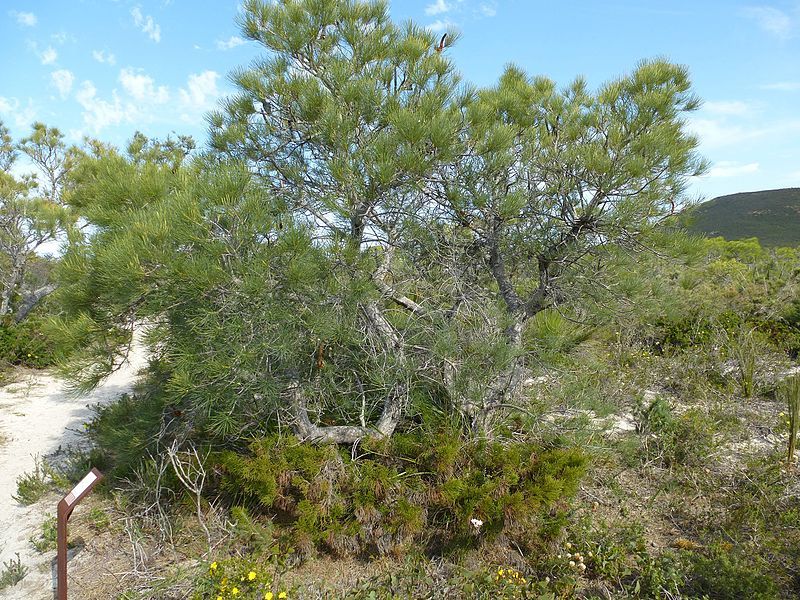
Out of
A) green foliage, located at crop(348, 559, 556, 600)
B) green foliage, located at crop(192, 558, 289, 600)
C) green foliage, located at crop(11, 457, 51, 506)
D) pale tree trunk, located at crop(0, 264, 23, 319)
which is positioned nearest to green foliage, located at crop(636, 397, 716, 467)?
green foliage, located at crop(348, 559, 556, 600)

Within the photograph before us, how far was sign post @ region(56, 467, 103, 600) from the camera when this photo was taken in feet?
7.37

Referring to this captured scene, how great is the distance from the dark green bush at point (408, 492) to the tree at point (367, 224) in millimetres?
254

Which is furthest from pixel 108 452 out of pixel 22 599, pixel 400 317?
pixel 400 317

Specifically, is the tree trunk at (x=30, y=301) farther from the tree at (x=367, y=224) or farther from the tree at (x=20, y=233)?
the tree at (x=367, y=224)

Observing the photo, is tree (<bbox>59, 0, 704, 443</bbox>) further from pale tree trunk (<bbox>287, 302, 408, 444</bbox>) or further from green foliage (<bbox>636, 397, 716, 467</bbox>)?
green foliage (<bbox>636, 397, 716, 467</bbox>)

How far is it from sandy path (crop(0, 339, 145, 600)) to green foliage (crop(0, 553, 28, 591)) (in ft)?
0.09

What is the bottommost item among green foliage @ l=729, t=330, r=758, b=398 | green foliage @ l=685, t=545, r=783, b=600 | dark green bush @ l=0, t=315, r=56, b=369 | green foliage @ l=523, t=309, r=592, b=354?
green foliage @ l=685, t=545, r=783, b=600

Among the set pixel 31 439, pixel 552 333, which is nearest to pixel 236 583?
pixel 552 333

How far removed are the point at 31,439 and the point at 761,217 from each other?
125 feet

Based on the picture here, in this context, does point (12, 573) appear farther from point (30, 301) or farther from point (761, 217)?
point (761, 217)

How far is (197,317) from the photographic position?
229 cm

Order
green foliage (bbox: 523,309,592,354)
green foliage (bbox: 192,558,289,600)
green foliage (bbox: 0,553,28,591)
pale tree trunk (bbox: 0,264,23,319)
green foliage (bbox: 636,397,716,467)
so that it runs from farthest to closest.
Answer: pale tree trunk (bbox: 0,264,23,319) < green foliage (bbox: 636,397,716,467) < green foliage (bbox: 523,309,592,354) < green foliage (bbox: 0,553,28,591) < green foliage (bbox: 192,558,289,600)

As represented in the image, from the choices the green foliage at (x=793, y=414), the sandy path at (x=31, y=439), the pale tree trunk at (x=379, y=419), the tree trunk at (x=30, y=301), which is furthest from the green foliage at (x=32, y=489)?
the tree trunk at (x=30, y=301)

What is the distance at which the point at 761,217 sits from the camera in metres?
31.8
